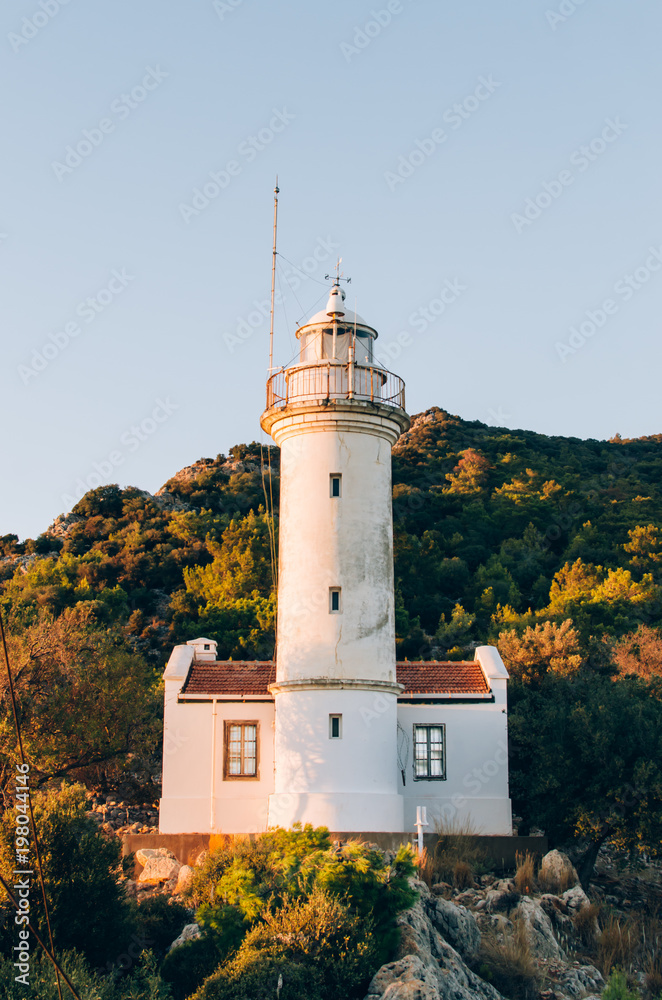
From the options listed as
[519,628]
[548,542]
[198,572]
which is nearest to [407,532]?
[548,542]

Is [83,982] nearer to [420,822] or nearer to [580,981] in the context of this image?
[580,981]

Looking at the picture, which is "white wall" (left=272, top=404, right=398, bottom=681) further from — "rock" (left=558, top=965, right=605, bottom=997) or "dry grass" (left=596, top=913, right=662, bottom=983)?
"rock" (left=558, top=965, right=605, bottom=997)

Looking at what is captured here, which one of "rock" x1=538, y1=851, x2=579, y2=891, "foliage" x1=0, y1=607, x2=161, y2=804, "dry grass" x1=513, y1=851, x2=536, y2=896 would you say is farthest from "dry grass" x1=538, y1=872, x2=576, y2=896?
"foliage" x1=0, y1=607, x2=161, y2=804

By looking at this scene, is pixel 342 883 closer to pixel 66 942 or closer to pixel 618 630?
pixel 66 942

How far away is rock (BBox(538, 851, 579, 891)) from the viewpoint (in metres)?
19.3

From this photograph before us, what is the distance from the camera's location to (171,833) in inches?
857

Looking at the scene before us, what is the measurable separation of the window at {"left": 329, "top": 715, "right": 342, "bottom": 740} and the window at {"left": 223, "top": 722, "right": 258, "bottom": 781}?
2362 mm

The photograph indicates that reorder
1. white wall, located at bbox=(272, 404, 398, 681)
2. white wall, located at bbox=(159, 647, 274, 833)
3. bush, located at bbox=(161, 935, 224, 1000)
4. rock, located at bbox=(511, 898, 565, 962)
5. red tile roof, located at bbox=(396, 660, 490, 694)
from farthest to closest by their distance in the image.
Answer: red tile roof, located at bbox=(396, 660, 490, 694)
white wall, located at bbox=(159, 647, 274, 833)
white wall, located at bbox=(272, 404, 398, 681)
rock, located at bbox=(511, 898, 565, 962)
bush, located at bbox=(161, 935, 224, 1000)

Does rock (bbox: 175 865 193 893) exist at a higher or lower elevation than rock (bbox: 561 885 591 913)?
higher

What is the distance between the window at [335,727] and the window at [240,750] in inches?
93.0

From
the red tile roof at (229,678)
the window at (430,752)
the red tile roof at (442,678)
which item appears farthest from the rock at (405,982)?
the red tile roof at (229,678)

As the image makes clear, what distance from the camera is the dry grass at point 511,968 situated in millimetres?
15836

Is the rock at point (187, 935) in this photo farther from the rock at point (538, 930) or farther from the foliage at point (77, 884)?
the rock at point (538, 930)

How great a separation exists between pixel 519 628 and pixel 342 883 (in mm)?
22227
